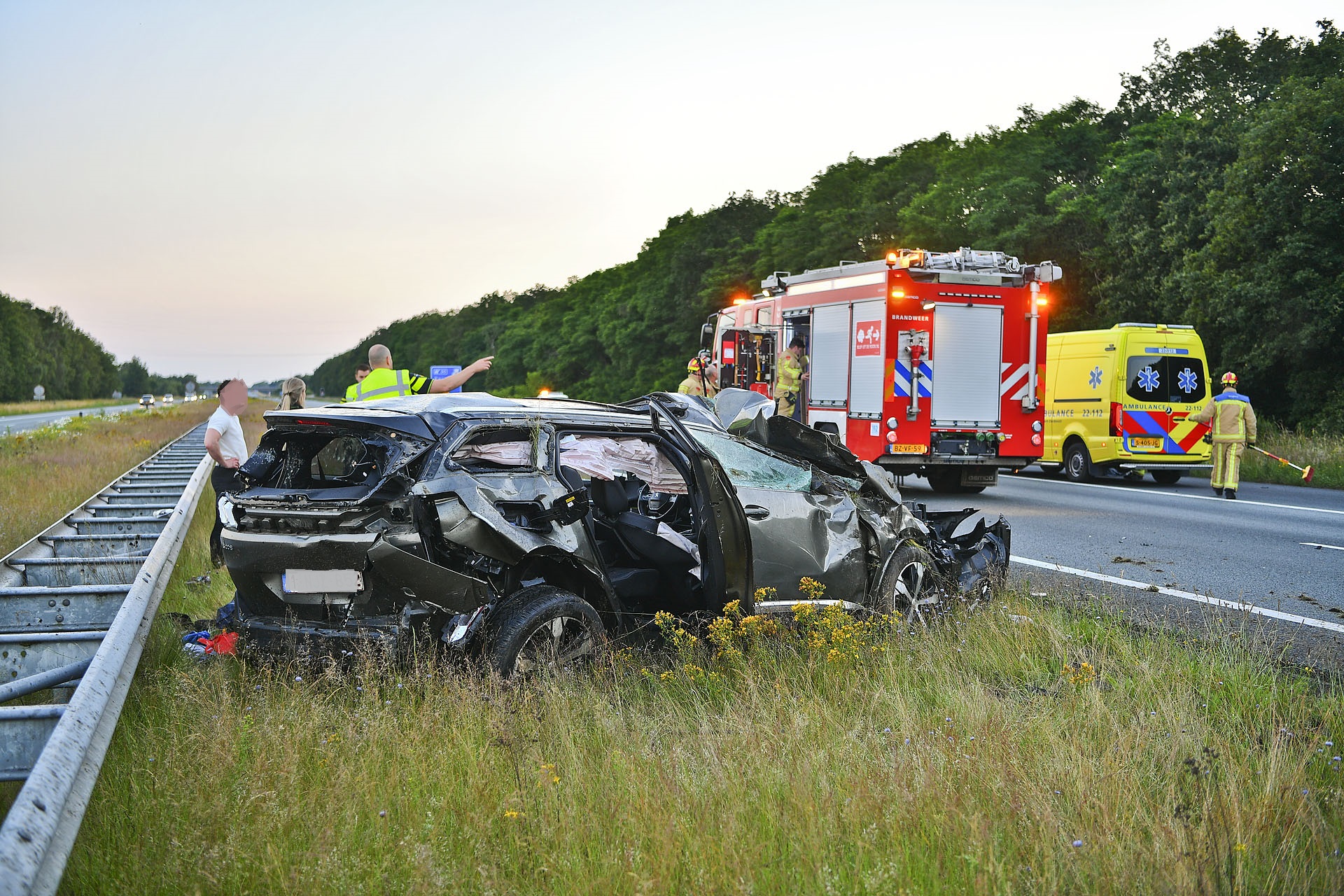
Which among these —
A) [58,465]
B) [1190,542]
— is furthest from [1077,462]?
[58,465]

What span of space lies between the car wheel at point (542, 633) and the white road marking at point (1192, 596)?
3692mm

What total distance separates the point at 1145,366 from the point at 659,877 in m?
17.5

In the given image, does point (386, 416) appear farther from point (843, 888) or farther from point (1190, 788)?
point (1190, 788)

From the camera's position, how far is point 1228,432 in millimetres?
15445

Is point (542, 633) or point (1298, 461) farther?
point (1298, 461)

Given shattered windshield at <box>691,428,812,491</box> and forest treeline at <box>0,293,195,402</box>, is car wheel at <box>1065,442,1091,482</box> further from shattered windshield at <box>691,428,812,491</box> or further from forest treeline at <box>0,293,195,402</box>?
forest treeline at <box>0,293,195,402</box>

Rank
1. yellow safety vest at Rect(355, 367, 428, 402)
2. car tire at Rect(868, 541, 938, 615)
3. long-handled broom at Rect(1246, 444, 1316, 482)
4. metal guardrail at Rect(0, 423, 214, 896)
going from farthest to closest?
long-handled broom at Rect(1246, 444, 1316, 482)
yellow safety vest at Rect(355, 367, 428, 402)
car tire at Rect(868, 541, 938, 615)
metal guardrail at Rect(0, 423, 214, 896)

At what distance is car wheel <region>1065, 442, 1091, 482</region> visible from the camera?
1917cm

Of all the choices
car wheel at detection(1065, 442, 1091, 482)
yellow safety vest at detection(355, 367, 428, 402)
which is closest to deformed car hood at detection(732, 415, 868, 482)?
yellow safety vest at detection(355, 367, 428, 402)

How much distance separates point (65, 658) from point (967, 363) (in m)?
11.8

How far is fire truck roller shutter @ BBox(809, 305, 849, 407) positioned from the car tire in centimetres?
876

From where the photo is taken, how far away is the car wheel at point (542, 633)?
179 inches

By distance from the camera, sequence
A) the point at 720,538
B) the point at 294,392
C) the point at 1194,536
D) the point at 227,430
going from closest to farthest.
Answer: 1. the point at 720,538
2. the point at 227,430
3. the point at 294,392
4. the point at 1194,536

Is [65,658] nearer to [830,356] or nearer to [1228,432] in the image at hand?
[830,356]
